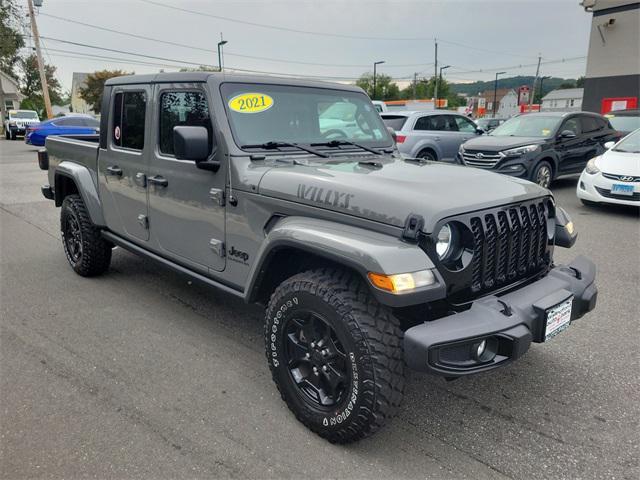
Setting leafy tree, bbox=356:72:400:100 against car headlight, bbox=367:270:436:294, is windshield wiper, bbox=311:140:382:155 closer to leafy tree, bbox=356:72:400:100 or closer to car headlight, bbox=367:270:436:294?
car headlight, bbox=367:270:436:294

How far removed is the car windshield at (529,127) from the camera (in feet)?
32.9

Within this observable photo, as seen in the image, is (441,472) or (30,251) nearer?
(441,472)

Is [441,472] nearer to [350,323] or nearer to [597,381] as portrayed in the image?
[350,323]

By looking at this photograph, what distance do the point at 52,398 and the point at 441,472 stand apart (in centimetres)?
226

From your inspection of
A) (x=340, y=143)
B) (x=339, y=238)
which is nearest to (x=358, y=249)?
(x=339, y=238)

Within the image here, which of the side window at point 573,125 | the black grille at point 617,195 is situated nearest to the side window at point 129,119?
the black grille at point 617,195

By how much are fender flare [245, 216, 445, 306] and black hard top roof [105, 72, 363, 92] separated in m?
1.19

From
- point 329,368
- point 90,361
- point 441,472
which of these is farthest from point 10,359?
point 441,472

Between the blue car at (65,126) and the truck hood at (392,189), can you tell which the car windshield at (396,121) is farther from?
the blue car at (65,126)

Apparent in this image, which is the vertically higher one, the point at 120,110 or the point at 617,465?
the point at 120,110

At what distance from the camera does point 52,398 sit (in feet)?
9.58

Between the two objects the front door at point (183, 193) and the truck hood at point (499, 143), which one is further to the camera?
the truck hood at point (499, 143)

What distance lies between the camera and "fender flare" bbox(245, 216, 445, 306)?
216 cm

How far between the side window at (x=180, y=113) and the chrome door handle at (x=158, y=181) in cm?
19
